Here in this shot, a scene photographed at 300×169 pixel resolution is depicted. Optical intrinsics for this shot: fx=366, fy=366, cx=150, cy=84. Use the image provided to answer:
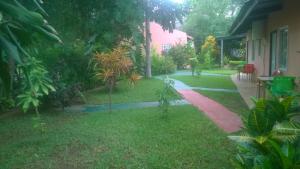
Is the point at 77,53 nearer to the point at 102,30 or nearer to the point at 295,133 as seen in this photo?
the point at 102,30

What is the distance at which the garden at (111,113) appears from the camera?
206cm

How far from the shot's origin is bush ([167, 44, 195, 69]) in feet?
103

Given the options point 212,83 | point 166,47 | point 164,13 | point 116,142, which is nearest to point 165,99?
point 116,142

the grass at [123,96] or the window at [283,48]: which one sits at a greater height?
the window at [283,48]

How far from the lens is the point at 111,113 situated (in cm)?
973

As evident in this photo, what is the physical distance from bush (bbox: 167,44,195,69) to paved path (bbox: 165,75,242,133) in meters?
18.1

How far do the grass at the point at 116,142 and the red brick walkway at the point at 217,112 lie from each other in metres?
0.27

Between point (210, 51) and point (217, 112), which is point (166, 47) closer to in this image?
point (210, 51)

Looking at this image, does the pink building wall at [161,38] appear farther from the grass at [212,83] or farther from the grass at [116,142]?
the grass at [116,142]

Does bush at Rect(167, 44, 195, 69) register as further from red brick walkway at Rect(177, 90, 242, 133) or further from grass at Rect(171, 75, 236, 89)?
red brick walkway at Rect(177, 90, 242, 133)

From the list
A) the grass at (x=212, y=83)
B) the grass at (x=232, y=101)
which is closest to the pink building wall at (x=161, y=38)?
the grass at (x=212, y=83)

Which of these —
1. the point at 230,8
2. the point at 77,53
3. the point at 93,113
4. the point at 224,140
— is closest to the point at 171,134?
the point at 224,140

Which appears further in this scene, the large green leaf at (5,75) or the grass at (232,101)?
the grass at (232,101)

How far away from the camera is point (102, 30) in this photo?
5.82m
